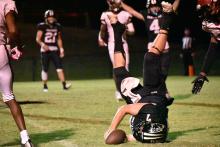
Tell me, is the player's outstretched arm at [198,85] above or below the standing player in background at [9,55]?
below

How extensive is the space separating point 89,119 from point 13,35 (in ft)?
11.6

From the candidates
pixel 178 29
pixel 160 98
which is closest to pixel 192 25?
pixel 178 29

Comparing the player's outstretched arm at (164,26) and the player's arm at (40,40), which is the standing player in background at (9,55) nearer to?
the player's outstretched arm at (164,26)

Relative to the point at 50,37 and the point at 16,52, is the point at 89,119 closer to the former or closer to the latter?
the point at 16,52

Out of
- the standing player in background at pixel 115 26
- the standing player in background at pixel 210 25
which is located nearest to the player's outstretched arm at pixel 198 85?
the standing player in background at pixel 210 25

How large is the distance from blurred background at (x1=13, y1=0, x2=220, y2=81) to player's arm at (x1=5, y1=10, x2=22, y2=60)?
62.9 feet

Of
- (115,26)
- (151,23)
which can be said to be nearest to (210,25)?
(115,26)

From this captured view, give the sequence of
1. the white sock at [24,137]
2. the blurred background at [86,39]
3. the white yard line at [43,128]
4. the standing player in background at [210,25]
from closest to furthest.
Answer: the white sock at [24,137] < the white yard line at [43,128] < the standing player in background at [210,25] < the blurred background at [86,39]

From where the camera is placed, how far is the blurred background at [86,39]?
29.5 meters

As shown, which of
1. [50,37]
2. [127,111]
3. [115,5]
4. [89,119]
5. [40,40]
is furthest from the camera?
[50,37]

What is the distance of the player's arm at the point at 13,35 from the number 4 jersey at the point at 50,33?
985cm

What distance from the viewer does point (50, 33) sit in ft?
56.3

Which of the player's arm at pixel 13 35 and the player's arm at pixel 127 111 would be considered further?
the player's arm at pixel 127 111

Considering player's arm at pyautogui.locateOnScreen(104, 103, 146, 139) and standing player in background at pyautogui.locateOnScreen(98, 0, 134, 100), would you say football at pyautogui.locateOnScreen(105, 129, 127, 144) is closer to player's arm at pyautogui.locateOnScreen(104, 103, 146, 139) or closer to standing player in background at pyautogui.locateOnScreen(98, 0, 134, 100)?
player's arm at pyautogui.locateOnScreen(104, 103, 146, 139)
